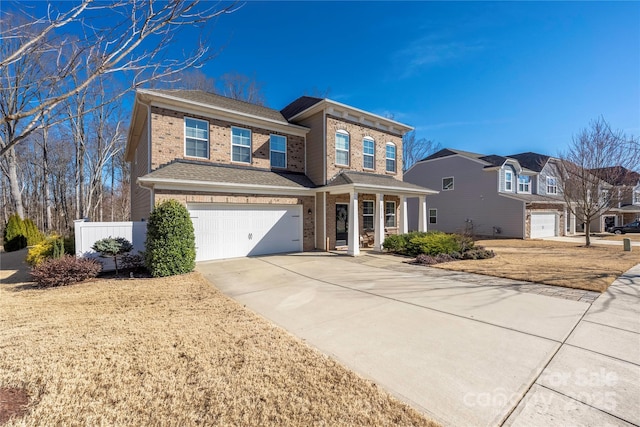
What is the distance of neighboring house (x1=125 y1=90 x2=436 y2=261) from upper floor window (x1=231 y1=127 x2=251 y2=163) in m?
0.04

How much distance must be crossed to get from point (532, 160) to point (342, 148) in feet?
72.5

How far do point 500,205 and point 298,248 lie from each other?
17.0m

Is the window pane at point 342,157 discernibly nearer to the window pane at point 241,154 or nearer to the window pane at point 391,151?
the window pane at point 391,151

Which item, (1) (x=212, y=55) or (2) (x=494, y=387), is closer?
(2) (x=494, y=387)

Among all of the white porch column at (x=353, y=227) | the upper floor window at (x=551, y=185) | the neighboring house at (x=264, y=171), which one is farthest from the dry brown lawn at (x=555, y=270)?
the upper floor window at (x=551, y=185)

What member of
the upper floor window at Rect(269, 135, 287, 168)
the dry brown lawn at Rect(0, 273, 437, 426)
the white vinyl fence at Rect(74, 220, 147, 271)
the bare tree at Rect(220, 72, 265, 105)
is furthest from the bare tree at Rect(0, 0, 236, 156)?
the bare tree at Rect(220, 72, 265, 105)

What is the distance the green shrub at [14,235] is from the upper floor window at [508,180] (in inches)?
1260

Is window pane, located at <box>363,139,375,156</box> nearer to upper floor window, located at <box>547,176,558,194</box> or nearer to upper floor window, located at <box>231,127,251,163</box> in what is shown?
upper floor window, located at <box>231,127,251,163</box>

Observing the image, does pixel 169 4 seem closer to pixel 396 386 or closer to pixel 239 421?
pixel 239 421

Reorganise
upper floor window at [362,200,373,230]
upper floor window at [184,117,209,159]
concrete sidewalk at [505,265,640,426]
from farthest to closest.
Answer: upper floor window at [362,200,373,230], upper floor window at [184,117,209,159], concrete sidewalk at [505,265,640,426]

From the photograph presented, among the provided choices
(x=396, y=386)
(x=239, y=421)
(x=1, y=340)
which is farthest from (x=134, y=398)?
(x=1, y=340)

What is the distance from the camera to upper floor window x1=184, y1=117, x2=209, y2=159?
35.3 feet

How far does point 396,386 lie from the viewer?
2.91 meters

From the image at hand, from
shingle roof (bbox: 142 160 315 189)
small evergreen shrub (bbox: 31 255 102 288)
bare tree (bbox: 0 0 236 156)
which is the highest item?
A: bare tree (bbox: 0 0 236 156)
